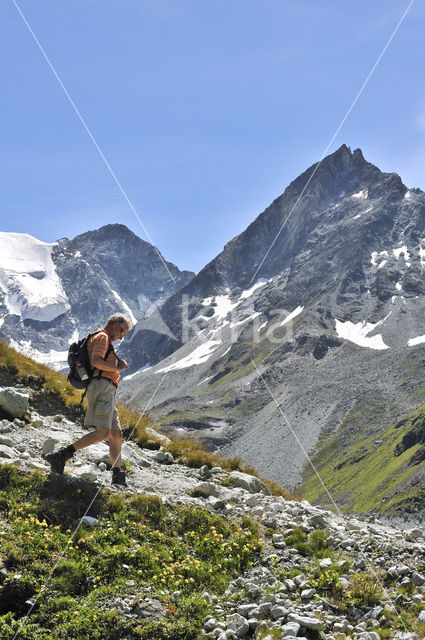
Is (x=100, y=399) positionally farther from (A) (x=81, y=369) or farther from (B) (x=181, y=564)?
(B) (x=181, y=564)

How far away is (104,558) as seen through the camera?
7770mm

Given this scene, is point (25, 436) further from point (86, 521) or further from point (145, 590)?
point (145, 590)

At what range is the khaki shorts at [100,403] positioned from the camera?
32.2ft

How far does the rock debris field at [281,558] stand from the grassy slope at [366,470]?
99204 millimetres

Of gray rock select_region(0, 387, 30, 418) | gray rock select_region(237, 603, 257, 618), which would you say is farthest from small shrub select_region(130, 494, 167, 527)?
gray rock select_region(0, 387, 30, 418)

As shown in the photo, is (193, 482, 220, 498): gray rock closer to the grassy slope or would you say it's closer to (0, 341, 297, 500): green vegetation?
(0, 341, 297, 500): green vegetation

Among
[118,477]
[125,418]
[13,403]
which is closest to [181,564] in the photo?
[118,477]

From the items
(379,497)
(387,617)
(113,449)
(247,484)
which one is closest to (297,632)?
(387,617)

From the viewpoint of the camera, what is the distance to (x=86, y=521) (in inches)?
335

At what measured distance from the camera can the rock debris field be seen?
6.66 meters

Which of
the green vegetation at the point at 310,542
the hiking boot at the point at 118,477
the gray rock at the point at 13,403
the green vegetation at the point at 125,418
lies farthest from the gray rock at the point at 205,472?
the gray rock at the point at 13,403

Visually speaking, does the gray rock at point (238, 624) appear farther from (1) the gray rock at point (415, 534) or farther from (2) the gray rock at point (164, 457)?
(2) the gray rock at point (164, 457)

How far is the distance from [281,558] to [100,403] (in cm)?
409

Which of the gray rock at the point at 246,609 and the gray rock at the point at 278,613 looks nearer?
the gray rock at the point at 278,613
